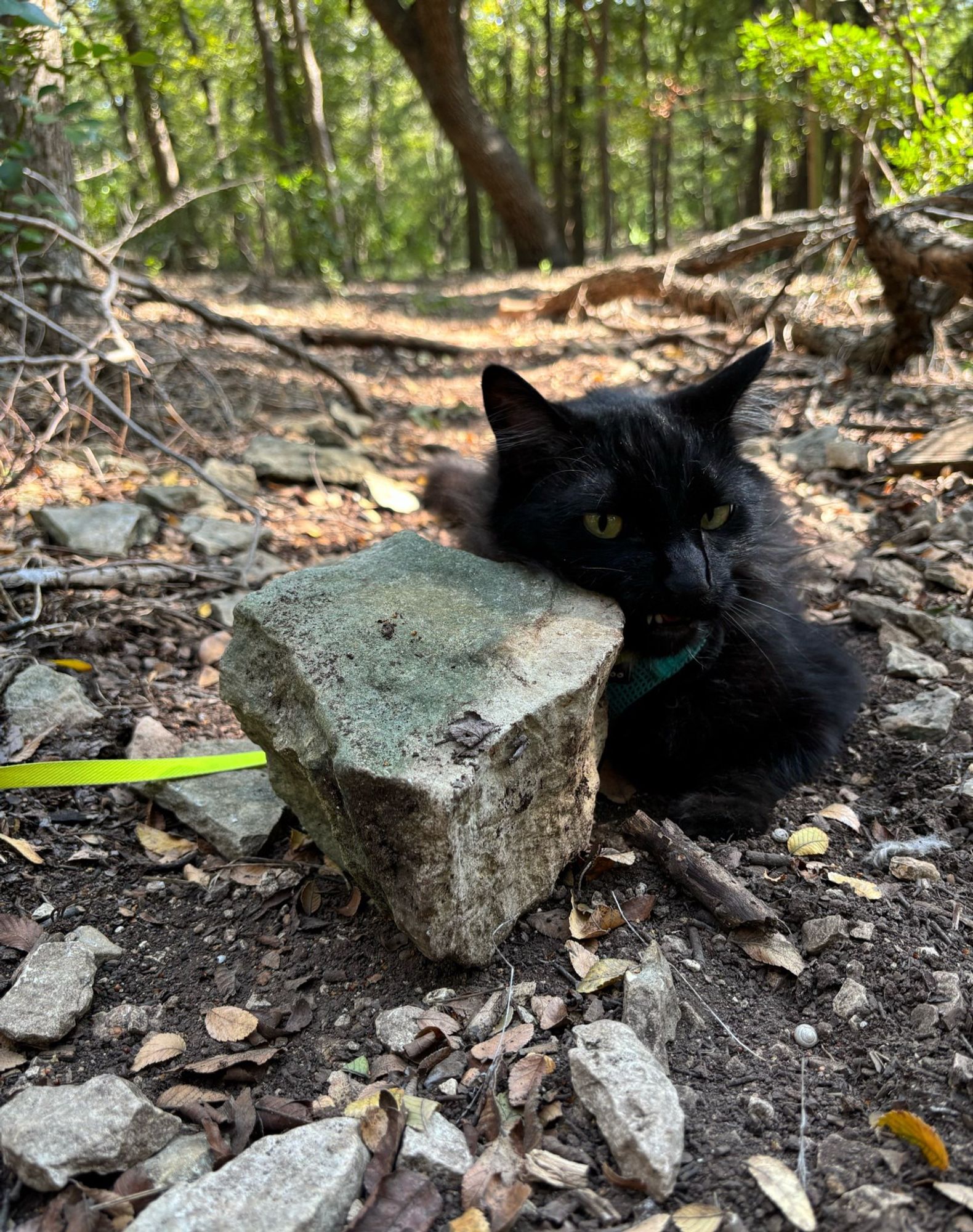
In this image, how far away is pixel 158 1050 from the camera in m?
1.70

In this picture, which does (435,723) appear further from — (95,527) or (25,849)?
(95,527)

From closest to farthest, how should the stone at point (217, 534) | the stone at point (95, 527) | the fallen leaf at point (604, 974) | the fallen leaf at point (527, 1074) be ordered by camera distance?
1. the fallen leaf at point (527, 1074)
2. the fallen leaf at point (604, 974)
3. the stone at point (95, 527)
4. the stone at point (217, 534)

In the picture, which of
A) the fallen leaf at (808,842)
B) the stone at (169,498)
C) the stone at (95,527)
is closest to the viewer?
the fallen leaf at (808,842)

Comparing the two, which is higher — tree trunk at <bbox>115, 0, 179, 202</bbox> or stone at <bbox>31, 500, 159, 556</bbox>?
tree trunk at <bbox>115, 0, 179, 202</bbox>

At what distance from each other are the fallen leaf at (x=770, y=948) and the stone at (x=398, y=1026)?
72 cm

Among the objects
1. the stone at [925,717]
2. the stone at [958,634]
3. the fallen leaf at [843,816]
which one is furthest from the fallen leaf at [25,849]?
the stone at [958,634]

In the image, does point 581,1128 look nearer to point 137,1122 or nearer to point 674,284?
point 137,1122

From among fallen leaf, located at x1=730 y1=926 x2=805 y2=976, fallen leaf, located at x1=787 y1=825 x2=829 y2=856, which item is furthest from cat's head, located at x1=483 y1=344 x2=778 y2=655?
fallen leaf, located at x1=730 y1=926 x2=805 y2=976

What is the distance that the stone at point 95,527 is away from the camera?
351 cm

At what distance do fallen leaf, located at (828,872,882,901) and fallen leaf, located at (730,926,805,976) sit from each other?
24 centimetres

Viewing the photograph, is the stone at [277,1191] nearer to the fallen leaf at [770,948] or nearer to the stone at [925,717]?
the fallen leaf at [770,948]

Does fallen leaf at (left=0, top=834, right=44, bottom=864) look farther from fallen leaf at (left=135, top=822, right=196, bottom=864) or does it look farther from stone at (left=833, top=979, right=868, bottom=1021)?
stone at (left=833, top=979, right=868, bottom=1021)

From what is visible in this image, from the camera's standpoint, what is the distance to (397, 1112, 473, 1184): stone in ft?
4.60

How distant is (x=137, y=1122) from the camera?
57.0 inches
